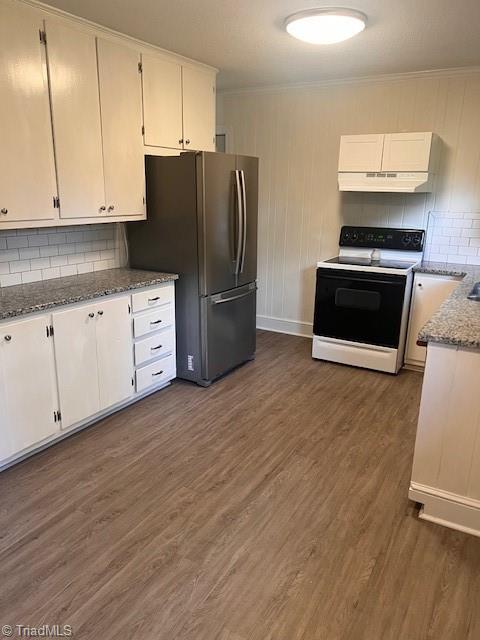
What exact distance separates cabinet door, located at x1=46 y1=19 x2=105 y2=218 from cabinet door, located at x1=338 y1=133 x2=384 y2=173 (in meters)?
2.04

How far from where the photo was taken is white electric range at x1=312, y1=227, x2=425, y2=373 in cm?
384

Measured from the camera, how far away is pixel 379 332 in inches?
154

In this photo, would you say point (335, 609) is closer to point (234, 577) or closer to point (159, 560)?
point (234, 577)

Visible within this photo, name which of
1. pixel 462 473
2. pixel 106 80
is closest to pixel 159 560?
pixel 462 473

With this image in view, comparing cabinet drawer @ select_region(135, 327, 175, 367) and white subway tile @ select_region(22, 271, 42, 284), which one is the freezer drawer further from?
white subway tile @ select_region(22, 271, 42, 284)

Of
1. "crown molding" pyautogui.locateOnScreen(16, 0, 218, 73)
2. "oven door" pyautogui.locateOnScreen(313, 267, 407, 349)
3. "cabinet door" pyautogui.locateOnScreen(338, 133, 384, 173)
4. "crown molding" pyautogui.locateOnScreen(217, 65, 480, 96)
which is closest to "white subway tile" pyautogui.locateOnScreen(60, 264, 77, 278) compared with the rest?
"crown molding" pyautogui.locateOnScreen(16, 0, 218, 73)

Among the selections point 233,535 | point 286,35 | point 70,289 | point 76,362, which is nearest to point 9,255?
point 70,289

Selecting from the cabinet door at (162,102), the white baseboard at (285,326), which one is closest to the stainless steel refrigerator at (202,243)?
the cabinet door at (162,102)

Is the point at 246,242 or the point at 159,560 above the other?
the point at 246,242

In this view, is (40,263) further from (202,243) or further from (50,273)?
(202,243)

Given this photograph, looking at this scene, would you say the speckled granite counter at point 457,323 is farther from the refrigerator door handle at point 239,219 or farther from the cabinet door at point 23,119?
the cabinet door at point 23,119

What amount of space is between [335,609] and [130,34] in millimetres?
3395

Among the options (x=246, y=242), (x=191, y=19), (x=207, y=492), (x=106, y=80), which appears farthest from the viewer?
(x=246, y=242)

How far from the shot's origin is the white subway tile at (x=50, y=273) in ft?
10.6
